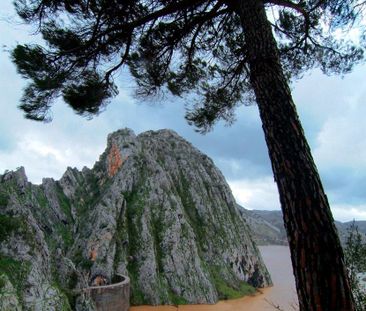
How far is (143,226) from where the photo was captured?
33.3m

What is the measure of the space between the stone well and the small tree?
14874 millimetres

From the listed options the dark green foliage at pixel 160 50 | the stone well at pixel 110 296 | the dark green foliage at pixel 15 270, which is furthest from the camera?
the stone well at pixel 110 296

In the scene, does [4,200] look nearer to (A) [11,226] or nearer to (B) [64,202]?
(A) [11,226]

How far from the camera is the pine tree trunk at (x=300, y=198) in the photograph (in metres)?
2.31

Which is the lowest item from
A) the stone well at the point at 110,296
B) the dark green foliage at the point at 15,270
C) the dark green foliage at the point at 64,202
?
the stone well at the point at 110,296

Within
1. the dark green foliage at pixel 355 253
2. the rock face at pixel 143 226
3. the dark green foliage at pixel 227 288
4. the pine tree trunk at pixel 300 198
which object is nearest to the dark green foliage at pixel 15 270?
the rock face at pixel 143 226

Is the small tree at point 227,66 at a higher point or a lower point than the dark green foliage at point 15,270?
higher

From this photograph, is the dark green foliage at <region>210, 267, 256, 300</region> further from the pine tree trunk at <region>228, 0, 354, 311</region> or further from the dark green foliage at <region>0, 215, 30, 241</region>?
the pine tree trunk at <region>228, 0, 354, 311</region>

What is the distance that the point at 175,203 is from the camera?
125ft

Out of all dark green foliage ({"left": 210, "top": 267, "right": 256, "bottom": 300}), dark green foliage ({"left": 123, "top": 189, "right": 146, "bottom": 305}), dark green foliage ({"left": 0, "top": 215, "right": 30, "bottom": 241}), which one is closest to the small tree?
dark green foliage ({"left": 0, "top": 215, "right": 30, "bottom": 241})

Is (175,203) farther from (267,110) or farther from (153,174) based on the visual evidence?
(267,110)

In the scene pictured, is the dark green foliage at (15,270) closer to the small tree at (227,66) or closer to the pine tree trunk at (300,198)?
the small tree at (227,66)

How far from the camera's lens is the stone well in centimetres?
1892

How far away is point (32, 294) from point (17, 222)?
8.82ft
